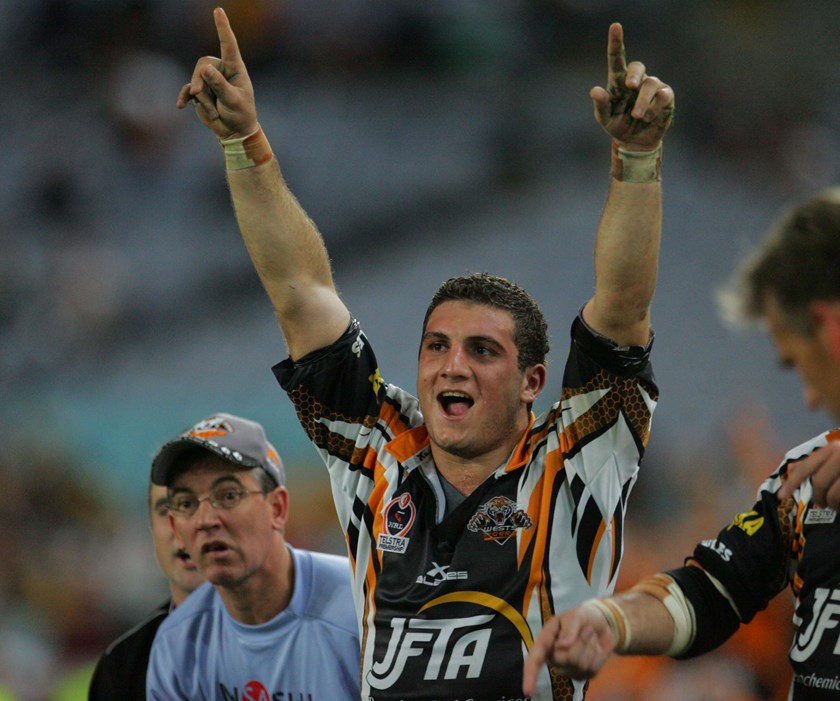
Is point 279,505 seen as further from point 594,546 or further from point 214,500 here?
point 594,546

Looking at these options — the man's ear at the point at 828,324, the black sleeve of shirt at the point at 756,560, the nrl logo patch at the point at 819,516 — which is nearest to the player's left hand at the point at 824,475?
the man's ear at the point at 828,324

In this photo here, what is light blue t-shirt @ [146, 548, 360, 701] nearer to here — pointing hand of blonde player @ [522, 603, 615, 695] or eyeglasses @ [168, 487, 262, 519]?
eyeglasses @ [168, 487, 262, 519]

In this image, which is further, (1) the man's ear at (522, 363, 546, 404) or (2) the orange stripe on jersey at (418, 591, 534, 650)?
(1) the man's ear at (522, 363, 546, 404)

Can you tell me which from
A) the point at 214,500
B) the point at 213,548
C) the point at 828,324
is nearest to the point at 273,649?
the point at 213,548

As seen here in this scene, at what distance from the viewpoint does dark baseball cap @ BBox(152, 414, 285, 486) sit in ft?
12.8

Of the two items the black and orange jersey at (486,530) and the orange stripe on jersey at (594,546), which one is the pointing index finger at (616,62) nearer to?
the black and orange jersey at (486,530)

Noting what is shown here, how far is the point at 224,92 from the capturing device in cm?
329

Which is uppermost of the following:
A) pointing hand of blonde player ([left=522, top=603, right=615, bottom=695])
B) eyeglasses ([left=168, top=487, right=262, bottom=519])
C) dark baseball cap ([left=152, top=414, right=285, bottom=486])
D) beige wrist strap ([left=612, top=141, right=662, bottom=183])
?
beige wrist strap ([left=612, top=141, right=662, bottom=183])

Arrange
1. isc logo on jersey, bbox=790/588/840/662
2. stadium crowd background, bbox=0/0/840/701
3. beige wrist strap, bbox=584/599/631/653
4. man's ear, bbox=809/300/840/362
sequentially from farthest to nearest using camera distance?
stadium crowd background, bbox=0/0/840/701 < isc logo on jersey, bbox=790/588/840/662 < beige wrist strap, bbox=584/599/631/653 < man's ear, bbox=809/300/840/362

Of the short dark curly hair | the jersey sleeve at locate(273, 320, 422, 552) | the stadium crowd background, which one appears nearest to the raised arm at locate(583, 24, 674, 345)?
the short dark curly hair

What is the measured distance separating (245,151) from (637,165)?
109cm

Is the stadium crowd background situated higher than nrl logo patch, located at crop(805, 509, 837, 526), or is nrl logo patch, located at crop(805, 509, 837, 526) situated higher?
the stadium crowd background

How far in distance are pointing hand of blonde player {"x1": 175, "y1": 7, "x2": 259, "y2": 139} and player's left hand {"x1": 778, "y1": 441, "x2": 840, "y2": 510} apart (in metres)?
1.79

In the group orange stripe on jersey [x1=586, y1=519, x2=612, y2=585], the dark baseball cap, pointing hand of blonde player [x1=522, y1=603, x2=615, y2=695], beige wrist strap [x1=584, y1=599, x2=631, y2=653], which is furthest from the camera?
the dark baseball cap
